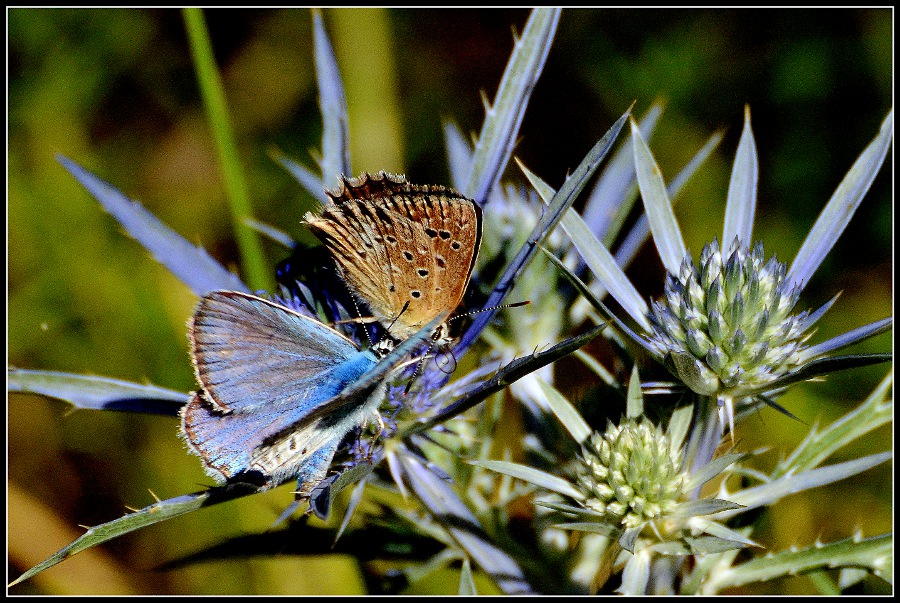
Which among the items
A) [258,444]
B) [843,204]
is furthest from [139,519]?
[843,204]

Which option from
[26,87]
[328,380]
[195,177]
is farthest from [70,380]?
[26,87]

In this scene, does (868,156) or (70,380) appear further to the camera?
(70,380)

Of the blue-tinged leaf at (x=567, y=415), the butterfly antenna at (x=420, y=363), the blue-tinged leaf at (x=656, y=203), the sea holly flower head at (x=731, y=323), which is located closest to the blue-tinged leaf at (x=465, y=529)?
the butterfly antenna at (x=420, y=363)

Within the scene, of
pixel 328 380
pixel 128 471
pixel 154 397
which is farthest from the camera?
pixel 128 471

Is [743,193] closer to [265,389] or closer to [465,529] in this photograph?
[465,529]

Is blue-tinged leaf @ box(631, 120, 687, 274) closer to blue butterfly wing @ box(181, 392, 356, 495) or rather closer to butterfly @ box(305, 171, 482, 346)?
butterfly @ box(305, 171, 482, 346)

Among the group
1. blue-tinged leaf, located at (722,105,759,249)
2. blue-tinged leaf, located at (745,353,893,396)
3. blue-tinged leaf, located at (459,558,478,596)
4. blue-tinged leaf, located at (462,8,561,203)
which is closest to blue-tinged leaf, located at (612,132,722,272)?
blue-tinged leaf, located at (722,105,759,249)

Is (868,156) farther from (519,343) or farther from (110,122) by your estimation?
(110,122)

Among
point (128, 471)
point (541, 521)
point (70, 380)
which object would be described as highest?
point (541, 521)

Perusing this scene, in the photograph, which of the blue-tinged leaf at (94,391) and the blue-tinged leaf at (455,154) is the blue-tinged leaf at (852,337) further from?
the blue-tinged leaf at (94,391)
